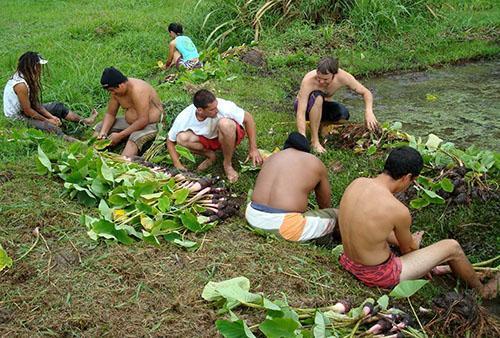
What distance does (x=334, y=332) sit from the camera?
312cm

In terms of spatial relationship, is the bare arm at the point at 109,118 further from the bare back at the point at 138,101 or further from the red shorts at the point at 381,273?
the red shorts at the point at 381,273

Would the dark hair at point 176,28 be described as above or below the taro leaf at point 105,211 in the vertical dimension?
below

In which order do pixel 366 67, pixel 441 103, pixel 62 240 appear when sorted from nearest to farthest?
pixel 62 240
pixel 441 103
pixel 366 67

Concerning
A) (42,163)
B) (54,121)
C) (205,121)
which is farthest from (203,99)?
(54,121)

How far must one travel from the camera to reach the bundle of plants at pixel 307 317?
2.98 metres

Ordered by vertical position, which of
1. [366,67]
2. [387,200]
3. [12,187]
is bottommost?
[366,67]

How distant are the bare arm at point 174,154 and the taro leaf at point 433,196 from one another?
2154mm

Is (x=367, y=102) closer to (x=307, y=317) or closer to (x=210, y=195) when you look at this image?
(x=210, y=195)

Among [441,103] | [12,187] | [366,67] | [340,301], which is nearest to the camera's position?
[340,301]

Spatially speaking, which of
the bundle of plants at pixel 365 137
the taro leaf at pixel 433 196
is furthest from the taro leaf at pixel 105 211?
the bundle of plants at pixel 365 137

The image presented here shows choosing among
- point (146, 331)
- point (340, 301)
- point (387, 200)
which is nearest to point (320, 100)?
point (387, 200)

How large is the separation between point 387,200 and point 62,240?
2.19 m

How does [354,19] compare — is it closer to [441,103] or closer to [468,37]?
[468,37]

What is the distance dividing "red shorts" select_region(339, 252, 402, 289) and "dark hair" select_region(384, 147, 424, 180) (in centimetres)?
55
